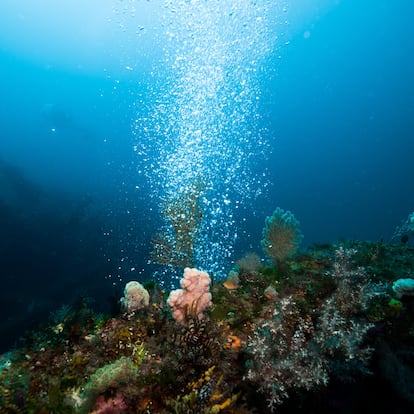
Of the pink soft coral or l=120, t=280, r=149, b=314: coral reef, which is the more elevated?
l=120, t=280, r=149, b=314: coral reef

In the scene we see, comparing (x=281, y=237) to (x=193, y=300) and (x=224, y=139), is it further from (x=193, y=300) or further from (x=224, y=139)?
(x=224, y=139)

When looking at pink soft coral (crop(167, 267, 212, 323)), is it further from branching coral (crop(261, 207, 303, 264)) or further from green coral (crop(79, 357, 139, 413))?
branching coral (crop(261, 207, 303, 264))

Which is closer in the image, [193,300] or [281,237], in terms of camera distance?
[193,300]

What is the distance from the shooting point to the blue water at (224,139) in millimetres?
27625

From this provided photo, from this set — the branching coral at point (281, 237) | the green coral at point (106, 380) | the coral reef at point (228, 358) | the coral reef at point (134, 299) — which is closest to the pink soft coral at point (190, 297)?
the coral reef at point (228, 358)

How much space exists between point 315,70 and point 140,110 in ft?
275

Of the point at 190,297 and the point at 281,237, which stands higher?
the point at 281,237

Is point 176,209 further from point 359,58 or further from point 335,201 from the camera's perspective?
point 359,58

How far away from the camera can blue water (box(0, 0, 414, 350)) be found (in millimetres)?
27625

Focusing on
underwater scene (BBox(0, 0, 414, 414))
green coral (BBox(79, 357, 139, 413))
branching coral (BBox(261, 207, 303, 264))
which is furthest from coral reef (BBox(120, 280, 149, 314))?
branching coral (BBox(261, 207, 303, 264))

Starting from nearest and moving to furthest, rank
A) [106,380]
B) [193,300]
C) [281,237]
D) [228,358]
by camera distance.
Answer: [106,380] → [228,358] → [193,300] → [281,237]

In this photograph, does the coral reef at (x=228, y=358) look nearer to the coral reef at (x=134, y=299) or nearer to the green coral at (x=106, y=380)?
the green coral at (x=106, y=380)

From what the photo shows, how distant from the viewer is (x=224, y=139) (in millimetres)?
93750

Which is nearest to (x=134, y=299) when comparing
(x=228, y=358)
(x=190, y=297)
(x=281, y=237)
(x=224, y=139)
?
(x=190, y=297)
